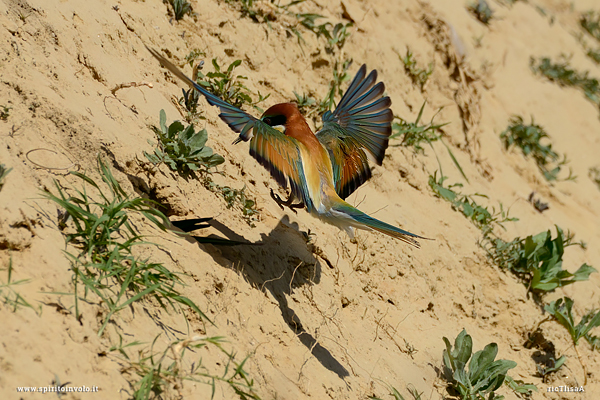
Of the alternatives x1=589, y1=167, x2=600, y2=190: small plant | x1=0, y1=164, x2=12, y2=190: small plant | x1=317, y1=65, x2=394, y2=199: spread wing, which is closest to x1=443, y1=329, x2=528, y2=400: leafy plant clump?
x1=317, y1=65, x2=394, y2=199: spread wing

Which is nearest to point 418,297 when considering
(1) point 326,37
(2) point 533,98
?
(1) point 326,37

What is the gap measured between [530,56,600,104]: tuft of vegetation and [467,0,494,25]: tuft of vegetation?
776 mm

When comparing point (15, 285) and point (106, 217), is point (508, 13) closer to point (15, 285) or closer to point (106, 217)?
point (106, 217)

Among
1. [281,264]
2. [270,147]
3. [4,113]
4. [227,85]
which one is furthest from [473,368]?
[4,113]

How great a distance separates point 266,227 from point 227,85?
3.44 ft

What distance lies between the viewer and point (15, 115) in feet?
7.72


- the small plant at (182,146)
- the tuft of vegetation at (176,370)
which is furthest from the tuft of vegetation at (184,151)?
the tuft of vegetation at (176,370)

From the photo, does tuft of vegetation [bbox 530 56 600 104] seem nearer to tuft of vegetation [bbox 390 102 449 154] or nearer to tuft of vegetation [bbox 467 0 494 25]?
tuft of vegetation [bbox 467 0 494 25]

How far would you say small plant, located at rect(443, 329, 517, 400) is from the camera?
2.92m

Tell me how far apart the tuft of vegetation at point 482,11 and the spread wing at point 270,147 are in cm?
424

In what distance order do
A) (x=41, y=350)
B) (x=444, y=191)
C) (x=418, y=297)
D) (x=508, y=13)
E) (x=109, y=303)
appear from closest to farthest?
(x=41, y=350) → (x=109, y=303) → (x=418, y=297) → (x=444, y=191) → (x=508, y=13)

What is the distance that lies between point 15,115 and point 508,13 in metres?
6.13

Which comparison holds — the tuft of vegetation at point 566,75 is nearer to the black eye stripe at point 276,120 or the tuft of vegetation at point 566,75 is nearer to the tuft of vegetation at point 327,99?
the tuft of vegetation at point 327,99

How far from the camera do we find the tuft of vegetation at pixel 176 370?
1924 mm
